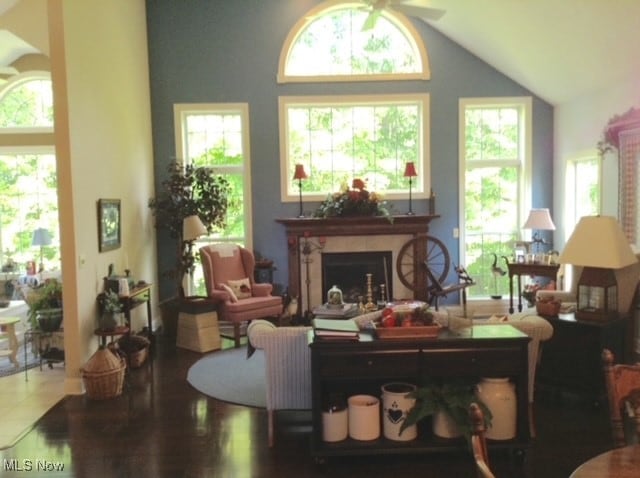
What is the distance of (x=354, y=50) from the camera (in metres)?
7.23

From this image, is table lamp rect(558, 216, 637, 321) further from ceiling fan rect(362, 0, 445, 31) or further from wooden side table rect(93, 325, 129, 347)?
wooden side table rect(93, 325, 129, 347)

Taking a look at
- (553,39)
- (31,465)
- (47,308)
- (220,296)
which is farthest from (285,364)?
(553,39)

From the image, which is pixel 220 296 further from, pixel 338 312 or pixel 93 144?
pixel 93 144

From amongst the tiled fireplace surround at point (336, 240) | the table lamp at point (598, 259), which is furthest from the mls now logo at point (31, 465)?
the tiled fireplace surround at point (336, 240)

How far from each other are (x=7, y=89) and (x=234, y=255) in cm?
373

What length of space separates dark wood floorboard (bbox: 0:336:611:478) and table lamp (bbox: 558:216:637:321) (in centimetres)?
76

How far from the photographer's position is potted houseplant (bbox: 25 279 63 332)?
5367 mm

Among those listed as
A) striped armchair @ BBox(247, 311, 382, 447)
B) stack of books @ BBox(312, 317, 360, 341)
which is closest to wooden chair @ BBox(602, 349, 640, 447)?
stack of books @ BBox(312, 317, 360, 341)

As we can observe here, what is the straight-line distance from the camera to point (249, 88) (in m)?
7.13

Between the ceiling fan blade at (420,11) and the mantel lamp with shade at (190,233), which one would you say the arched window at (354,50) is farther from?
the mantel lamp with shade at (190,233)

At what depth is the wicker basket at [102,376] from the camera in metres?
4.41

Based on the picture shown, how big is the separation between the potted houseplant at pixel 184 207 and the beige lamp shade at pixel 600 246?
4.22 meters

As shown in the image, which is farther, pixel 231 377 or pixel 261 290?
pixel 261 290

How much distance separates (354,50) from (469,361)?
527 cm
